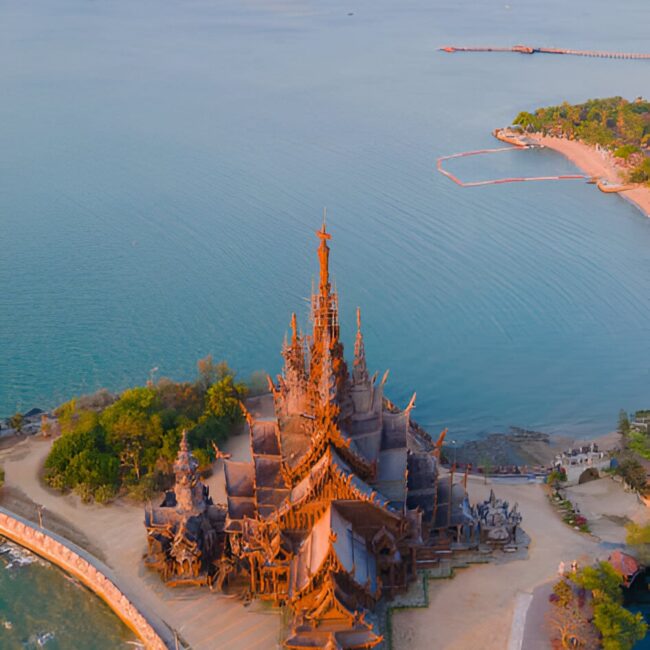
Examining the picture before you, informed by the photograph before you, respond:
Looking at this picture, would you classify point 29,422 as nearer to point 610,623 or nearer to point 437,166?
point 610,623

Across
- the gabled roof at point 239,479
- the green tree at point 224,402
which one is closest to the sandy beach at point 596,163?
the green tree at point 224,402

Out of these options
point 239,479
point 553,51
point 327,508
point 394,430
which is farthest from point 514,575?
point 553,51

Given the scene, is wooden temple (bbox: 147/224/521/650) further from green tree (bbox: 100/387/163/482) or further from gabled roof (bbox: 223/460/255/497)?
green tree (bbox: 100/387/163/482)

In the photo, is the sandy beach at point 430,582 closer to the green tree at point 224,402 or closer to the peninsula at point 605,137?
the green tree at point 224,402

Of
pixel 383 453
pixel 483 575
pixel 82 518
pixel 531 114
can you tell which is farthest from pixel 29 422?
pixel 531 114

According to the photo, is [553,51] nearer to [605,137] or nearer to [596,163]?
[605,137]

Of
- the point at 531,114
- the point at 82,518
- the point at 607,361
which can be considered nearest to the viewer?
the point at 82,518

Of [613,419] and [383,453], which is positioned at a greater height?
[383,453]
